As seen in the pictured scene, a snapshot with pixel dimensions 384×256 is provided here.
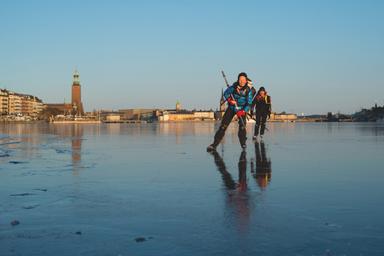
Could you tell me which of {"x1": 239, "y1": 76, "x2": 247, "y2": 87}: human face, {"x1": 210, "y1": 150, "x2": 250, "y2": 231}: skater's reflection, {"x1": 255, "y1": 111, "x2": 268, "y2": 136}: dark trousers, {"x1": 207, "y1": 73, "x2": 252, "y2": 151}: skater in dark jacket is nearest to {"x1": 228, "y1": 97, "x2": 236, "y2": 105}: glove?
{"x1": 207, "y1": 73, "x2": 252, "y2": 151}: skater in dark jacket

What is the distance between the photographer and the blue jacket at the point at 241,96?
13.6 metres

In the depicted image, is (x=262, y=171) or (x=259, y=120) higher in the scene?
(x=259, y=120)

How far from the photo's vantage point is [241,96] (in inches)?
537

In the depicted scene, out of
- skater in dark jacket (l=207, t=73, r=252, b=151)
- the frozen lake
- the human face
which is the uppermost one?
the human face

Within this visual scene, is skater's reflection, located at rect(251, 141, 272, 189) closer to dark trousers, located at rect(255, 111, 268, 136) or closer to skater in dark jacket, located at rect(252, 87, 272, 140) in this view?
dark trousers, located at rect(255, 111, 268, 136)

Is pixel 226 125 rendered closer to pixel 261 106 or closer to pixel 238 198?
pixel 261 106

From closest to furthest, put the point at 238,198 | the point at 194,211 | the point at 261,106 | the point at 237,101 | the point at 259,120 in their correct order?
the point at 194,211, the point at 238,198, the point at 237,101, the point at 259,120, the point at 261,106

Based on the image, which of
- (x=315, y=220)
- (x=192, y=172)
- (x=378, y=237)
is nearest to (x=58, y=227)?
(x=315, y=220)

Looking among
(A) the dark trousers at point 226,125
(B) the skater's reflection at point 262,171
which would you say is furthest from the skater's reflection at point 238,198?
(A) the dark trousers at point 226,125

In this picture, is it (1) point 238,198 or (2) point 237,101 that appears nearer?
(1) point 238,198

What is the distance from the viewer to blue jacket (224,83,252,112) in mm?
13633

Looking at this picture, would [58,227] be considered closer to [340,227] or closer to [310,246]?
[310,246]

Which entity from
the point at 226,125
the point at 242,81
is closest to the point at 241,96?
the point at 242,81

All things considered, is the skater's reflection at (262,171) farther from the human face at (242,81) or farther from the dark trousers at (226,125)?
the human face at (242,81)
